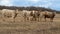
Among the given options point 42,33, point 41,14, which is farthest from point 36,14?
point 42,33

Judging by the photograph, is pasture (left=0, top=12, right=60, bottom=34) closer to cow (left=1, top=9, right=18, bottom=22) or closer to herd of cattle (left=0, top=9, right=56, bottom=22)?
herd of cattle (left=0, top=9, right=56, bottom=22)

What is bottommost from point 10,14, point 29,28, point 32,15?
point 32,15

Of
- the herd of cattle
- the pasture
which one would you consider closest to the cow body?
the herd of cattle

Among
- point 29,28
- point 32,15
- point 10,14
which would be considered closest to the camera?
point 29,28

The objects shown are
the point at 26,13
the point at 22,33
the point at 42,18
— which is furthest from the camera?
the point at 26,13

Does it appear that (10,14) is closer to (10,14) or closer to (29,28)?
(10,14)

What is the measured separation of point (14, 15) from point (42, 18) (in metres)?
4.32

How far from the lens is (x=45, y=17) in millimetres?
34375

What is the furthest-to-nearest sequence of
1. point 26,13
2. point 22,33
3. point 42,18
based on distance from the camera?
1. point 26,13
2. point 42,18
3. point 22,33

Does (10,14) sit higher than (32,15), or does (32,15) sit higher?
(10,14)

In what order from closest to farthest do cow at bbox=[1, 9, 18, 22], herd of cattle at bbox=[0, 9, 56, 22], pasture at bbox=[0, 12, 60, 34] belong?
pasture at bbox=[0, 12, 60, 34] < herd of cattle at bbox=[0, 9, 56, 22] < cow at bbox=[1, 9, 18, 22]

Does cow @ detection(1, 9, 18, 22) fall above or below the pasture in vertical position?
below

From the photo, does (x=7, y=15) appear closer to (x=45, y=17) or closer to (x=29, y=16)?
(x=29, y=16)

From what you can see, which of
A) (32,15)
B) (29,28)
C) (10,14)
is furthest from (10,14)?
(29,28)
